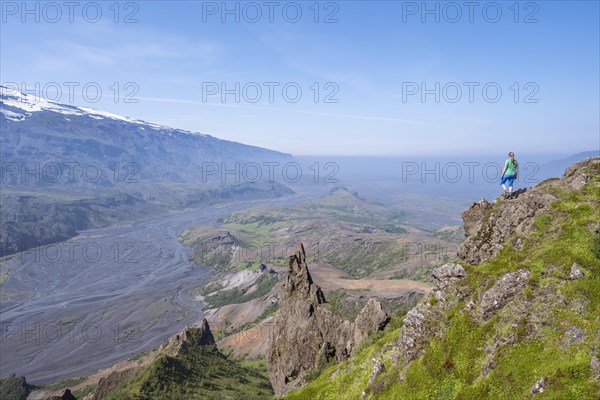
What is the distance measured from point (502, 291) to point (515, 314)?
2.07 meters

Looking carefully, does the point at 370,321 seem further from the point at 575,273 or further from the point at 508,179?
the point at 575,273

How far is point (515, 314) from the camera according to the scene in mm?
25375

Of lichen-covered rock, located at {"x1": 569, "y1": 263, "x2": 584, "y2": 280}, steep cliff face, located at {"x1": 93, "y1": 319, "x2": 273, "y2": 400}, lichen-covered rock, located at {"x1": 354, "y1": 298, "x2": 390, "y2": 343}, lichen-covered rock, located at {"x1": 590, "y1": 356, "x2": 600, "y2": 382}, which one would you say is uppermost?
lichen-covered rock, located at {"x1": 569, "y1": 263, "x2": 584, "y2": 280}

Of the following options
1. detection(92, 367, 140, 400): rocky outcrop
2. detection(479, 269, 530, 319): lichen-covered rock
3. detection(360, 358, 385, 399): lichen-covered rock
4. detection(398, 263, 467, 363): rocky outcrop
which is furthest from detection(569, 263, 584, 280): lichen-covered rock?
detection(92, 367, 140, 400): rocky outcrop

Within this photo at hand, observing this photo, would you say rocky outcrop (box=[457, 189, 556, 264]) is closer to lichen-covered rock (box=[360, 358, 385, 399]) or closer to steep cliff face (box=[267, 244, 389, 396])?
lichen-covered rock (box=[360, 358, 385, 399])

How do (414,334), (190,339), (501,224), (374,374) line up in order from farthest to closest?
1. (190,339)
2. (501,224)
3. (374,374)
4. (414,334)

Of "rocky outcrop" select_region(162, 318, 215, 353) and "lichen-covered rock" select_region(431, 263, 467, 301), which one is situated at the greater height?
→ "lichen-covered rock" select_region(431, 263, 467, 301)

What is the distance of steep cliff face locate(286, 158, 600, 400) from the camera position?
71.1 ft

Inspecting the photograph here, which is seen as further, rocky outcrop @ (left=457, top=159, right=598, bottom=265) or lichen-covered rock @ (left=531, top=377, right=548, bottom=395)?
rocky outcrop @ (left=457, top=159, right=598, bottom=265)

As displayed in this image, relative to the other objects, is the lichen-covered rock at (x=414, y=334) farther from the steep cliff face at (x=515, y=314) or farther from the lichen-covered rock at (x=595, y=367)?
the lichen-covered rock at (x=595, y=367)

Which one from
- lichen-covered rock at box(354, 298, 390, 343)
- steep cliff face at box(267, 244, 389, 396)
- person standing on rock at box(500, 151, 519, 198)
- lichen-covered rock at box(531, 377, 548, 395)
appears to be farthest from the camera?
steep cliff face at box(267, 244, 389, 396)

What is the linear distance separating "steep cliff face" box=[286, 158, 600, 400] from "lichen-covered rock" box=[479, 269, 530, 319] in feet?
0.21

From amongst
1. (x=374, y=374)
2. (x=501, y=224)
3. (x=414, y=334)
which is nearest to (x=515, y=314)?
(x=414, y=334)

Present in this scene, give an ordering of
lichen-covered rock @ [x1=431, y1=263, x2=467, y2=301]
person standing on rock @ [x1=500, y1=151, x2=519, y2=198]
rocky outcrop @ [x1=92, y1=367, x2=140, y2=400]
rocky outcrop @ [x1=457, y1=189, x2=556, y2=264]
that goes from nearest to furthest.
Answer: lichen-covered rock @ [x1=431, y1=263, x2=467, y2=301]
rocky outcrop @ [x1=457, y1=189, x2=556, y2=264]
person standing on rock @ [x1=500, y1=151, x2=519, y2=198]
rocky outcrop @ [x1=92, y1=367, x2=140, y2=400]
